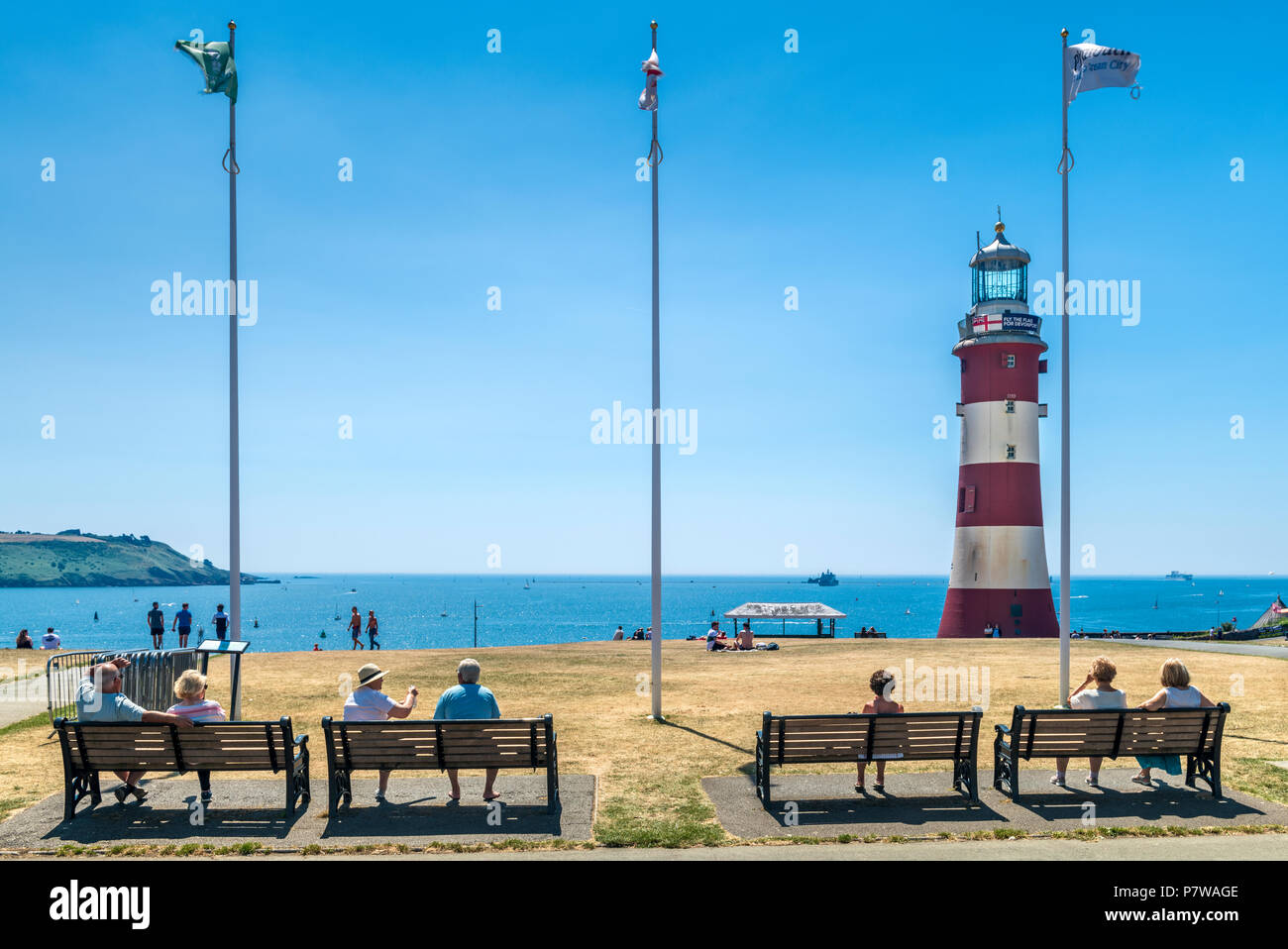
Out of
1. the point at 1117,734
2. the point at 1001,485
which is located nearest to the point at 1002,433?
the point at 1001,485

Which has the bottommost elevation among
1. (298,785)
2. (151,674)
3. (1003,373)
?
(298,785)

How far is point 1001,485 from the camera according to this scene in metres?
33.8

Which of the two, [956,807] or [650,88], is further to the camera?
[650,88]

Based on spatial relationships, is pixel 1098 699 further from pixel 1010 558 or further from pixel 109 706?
pixel 1010 558

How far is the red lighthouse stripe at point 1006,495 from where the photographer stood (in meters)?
33.8

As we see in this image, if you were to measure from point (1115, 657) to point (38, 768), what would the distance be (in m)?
21.6

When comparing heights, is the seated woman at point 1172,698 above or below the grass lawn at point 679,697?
above

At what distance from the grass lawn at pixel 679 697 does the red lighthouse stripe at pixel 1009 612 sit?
294 inches

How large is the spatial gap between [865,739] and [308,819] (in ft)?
16.7

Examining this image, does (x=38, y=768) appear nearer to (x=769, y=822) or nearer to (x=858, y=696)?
(x=769, y=822)

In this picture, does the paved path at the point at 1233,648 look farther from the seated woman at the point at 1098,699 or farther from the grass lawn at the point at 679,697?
the seated woman at the point at 1098,699

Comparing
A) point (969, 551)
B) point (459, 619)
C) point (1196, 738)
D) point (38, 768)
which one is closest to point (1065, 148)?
point (1196, 738)

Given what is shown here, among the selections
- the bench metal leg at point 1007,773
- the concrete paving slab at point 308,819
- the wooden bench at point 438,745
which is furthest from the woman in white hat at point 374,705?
the bench metal leg at point 1007,773
